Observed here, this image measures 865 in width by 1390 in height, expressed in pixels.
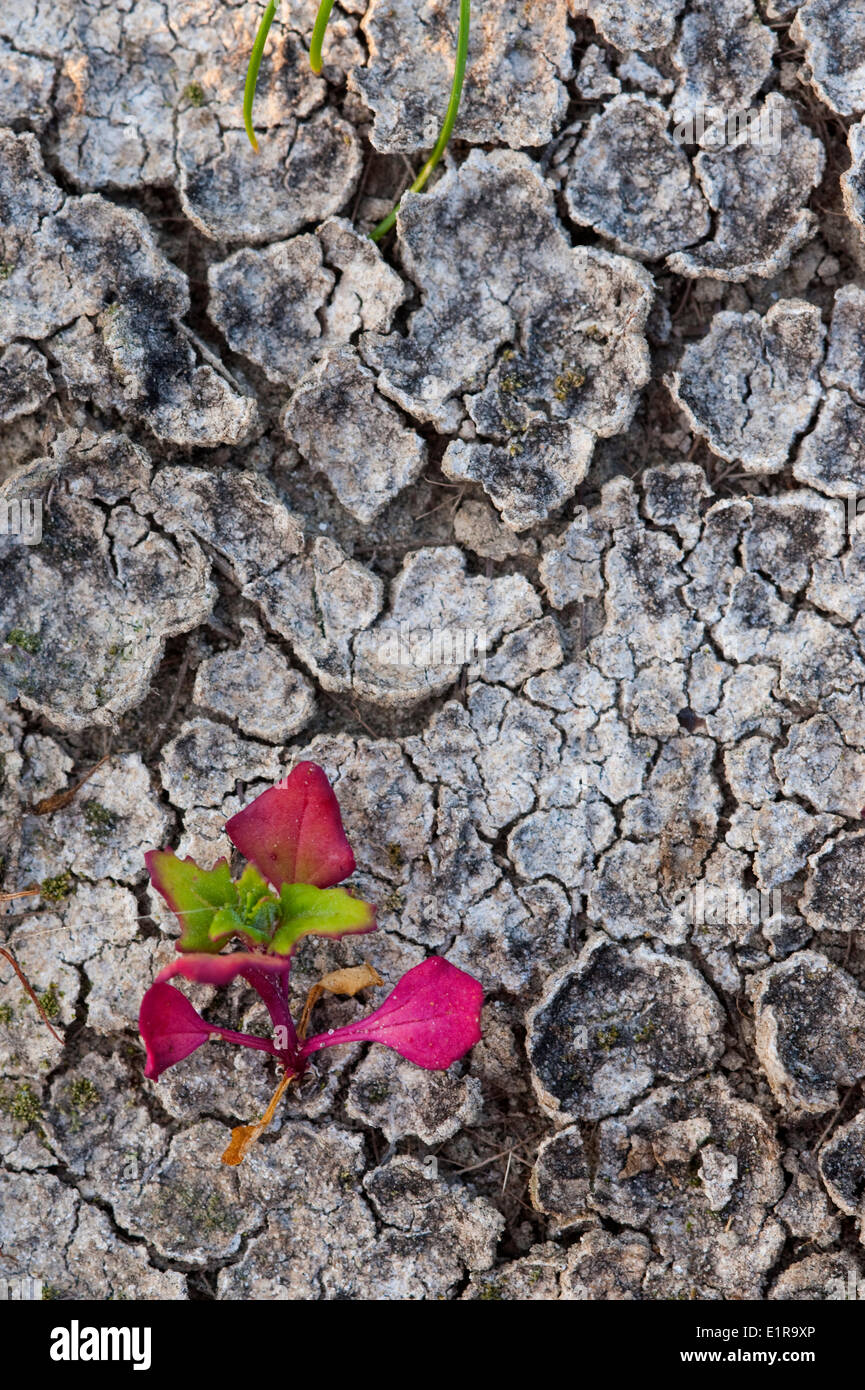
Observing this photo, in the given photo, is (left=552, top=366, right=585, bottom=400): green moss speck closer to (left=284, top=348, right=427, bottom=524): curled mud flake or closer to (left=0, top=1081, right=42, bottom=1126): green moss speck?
(left=284, top=348, right=427, bottom=524): curled mud flake

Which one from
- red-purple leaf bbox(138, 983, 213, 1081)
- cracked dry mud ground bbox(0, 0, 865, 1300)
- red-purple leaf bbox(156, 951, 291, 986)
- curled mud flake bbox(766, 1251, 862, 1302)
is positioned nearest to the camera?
red-purple leaf bbox(156, 951, 291, 986)

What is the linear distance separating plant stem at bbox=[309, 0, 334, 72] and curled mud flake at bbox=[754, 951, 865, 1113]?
77.3 inches

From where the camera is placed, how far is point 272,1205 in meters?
1.93

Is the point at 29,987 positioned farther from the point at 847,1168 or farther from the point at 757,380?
the point at 757,380

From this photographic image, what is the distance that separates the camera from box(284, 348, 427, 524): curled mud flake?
6.65ft

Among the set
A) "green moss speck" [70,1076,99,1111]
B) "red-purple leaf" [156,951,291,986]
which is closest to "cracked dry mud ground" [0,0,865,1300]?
"green moss speck" [70,1076,99,1111]

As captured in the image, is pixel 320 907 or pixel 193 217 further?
pixel 193 217

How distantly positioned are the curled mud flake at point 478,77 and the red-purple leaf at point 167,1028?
169 centimetres

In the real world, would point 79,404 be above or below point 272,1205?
above

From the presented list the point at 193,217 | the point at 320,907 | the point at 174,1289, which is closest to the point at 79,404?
the point at 193,217

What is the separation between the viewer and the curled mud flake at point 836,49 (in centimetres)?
201

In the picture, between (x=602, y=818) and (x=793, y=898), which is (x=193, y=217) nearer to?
(x=602, y=818)

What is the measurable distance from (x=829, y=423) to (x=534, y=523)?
629 mm
